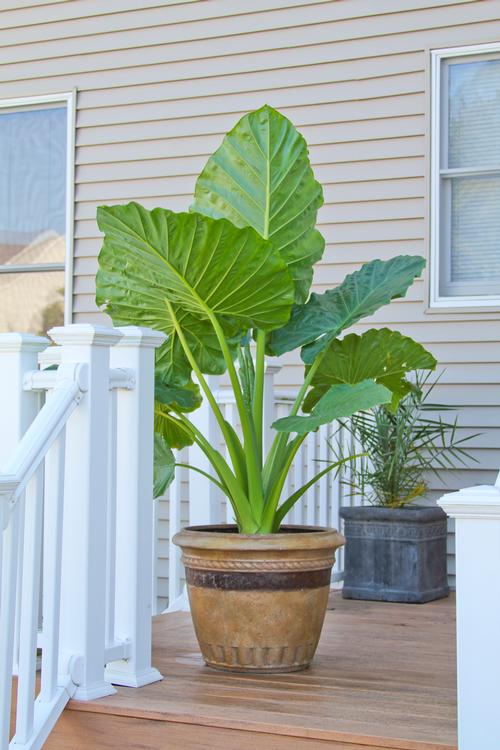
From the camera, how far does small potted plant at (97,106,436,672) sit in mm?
2762

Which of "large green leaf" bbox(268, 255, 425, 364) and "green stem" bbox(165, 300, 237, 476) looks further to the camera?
"large green leaf" bbox(268, 255, 425, 364)

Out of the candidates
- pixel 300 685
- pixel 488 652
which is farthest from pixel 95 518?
pixel 488 652

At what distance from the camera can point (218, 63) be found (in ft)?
17.0

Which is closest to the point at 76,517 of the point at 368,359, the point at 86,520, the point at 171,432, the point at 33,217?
the point at 86,520

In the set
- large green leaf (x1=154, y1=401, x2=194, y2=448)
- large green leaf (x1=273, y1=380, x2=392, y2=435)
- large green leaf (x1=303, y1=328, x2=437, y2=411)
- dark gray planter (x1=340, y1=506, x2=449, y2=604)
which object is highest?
large green leaf (x1=303, y1=328, x2=437, y2=411)

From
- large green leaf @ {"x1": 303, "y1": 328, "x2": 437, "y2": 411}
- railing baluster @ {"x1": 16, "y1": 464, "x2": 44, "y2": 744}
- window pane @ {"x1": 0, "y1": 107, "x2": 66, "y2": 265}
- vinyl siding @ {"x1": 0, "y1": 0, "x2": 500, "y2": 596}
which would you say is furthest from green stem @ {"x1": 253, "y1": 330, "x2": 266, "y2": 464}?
window pane @ {"x1": 0, "y1": 107, "x2": 66, "y2": 265}

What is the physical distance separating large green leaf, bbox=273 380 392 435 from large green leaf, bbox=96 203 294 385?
0.33 metres

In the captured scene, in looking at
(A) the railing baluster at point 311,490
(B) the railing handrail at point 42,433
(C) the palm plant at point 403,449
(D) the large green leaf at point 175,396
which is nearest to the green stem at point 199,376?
(D) the large green leaf at point 175,396

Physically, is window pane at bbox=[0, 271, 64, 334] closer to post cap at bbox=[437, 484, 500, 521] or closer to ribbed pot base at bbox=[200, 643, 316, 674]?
ribbed pot base at bbox=[200, 643, 316, 674]

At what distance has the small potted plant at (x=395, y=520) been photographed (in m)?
4.14

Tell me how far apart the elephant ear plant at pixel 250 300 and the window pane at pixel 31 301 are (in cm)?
233

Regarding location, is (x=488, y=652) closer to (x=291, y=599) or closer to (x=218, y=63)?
(x=291, y=599)

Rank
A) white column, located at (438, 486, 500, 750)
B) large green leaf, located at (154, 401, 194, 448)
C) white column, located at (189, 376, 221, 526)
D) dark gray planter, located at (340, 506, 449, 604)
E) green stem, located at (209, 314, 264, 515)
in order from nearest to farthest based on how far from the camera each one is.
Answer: white column, located at (438, 486, 500, 750) → green stem, located at (209, 314, 264, 515) → large green leaf, located at (154, 401, 194, 448) → white column, located at (189, 376, 221, 526) → dark gray planter, located at (340, 506, 449, 604)

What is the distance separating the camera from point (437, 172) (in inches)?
182
